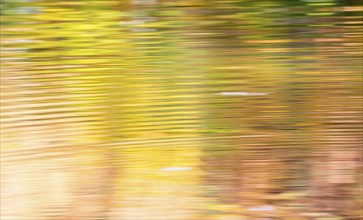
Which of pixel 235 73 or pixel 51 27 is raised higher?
pixel 51 27

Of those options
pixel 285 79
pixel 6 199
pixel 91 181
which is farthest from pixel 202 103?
pixel 6 199

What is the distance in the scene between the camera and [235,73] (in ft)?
10.8

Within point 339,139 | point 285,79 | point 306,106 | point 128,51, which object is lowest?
point 339,139

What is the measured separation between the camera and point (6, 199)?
11.4 feet

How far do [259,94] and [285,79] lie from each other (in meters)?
0.21

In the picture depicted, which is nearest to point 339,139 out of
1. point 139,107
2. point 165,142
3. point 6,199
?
point 165,142

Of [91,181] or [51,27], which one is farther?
[91,181]

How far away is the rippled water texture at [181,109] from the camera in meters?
3.22

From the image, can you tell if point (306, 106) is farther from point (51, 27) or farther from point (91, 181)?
point (51, 27)

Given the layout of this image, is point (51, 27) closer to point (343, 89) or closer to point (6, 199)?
point (6, 199)

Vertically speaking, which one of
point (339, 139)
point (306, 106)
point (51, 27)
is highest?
point (51, 27)

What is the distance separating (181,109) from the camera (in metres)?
3.35

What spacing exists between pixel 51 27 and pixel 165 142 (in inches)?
45.3

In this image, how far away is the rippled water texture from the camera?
127 inches
